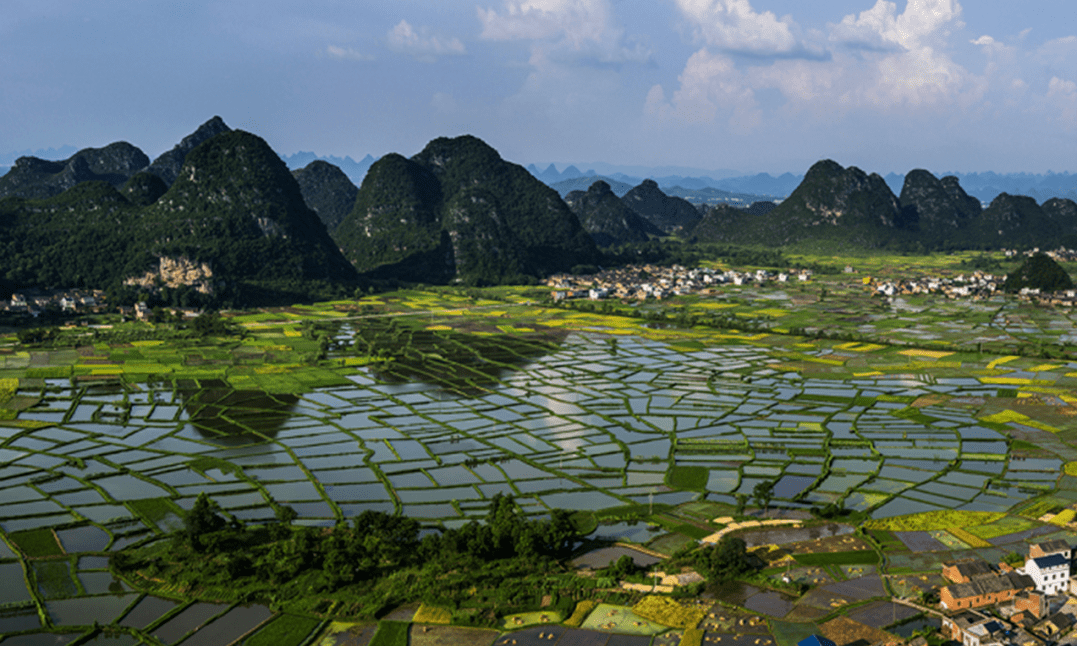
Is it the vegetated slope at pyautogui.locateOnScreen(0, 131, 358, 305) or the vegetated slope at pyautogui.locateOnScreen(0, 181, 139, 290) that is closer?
the vegetated slope at pyautogui.locateOnScreen(0, 181, 139, 290)

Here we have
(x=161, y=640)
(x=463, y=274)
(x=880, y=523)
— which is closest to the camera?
(x=161, y=640)

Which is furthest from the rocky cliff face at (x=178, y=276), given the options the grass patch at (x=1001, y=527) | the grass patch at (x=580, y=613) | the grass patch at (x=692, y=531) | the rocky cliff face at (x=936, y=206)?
the rocky cliff face at (x=936, y=206)

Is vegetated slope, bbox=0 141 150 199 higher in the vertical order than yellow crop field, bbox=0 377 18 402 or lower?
higher

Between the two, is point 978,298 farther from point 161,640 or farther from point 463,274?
point 161,640

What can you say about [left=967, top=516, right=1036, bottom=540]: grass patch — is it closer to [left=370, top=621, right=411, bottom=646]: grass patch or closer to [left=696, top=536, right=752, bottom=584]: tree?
[left=696, top=536, right=752, bottom=584]: tree

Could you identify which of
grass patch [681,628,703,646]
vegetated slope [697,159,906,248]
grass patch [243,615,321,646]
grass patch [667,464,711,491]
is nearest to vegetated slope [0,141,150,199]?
vegetated slope [697,159,906,248]

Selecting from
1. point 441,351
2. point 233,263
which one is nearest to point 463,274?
point 233,263
